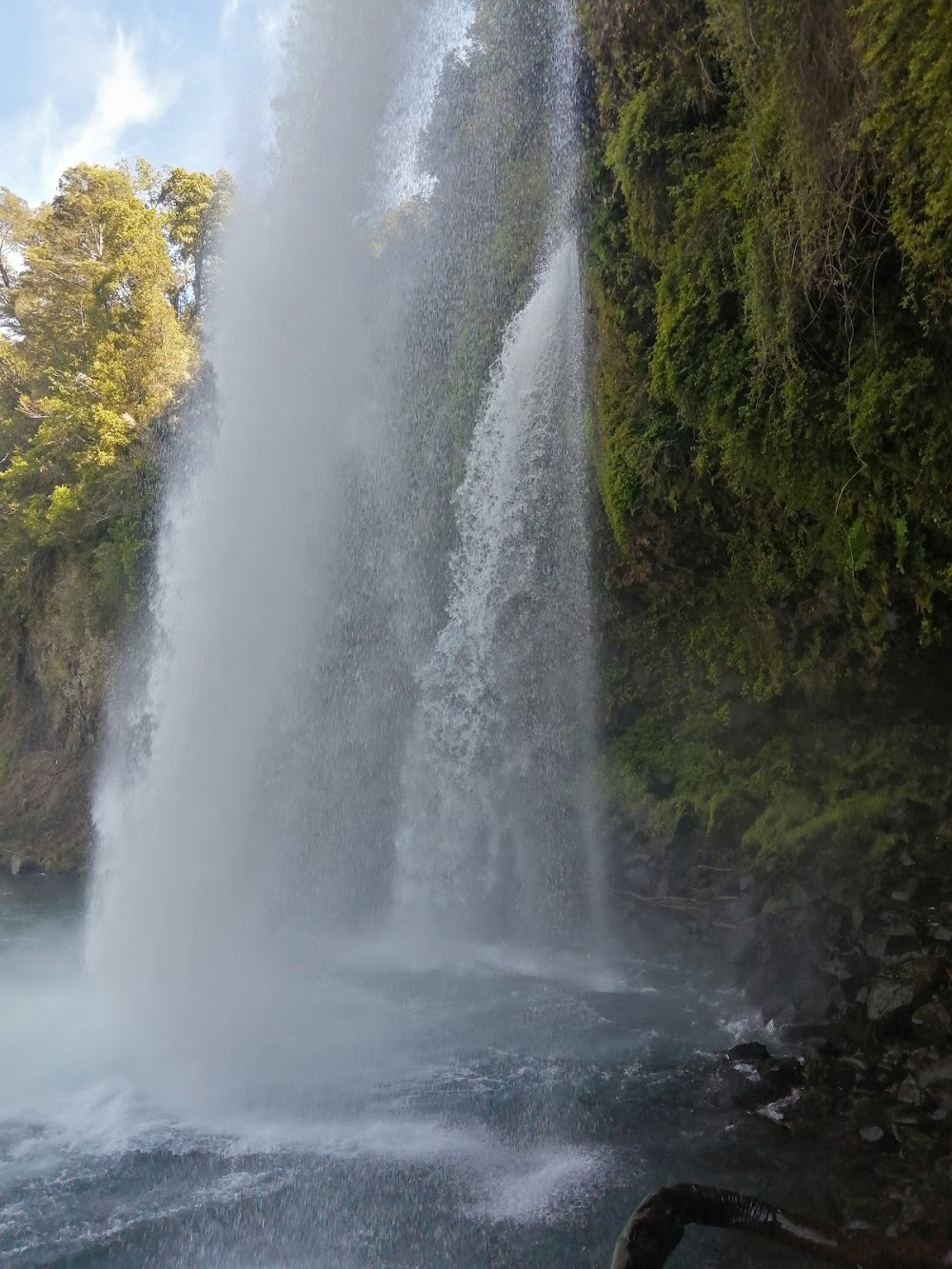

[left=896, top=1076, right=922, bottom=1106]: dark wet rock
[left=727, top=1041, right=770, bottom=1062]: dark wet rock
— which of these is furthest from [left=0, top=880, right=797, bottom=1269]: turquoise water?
[left=896, top=1076, right=922, bottom=1106]: dark wet rock

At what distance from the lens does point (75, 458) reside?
2462cm

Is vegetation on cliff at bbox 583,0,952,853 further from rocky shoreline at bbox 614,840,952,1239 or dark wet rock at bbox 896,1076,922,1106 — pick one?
dark wet rock at bbox 896,1076,922,1106

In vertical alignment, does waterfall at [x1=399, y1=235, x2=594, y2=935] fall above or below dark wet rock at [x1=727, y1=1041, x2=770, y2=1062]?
above

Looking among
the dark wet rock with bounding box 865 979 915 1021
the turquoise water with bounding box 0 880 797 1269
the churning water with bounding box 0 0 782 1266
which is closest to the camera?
the turquoise water with bounding box 0 880 797 1269

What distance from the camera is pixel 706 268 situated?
844 centimetres

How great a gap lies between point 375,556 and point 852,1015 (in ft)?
32.8

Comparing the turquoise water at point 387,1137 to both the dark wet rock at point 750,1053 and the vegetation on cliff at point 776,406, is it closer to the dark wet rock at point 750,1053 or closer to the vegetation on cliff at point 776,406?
the dark wet rock at point 750,1053

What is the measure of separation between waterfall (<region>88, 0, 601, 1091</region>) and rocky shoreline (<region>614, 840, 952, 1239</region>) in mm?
2762

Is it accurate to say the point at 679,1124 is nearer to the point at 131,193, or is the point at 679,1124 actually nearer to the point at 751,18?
the point at 751,18

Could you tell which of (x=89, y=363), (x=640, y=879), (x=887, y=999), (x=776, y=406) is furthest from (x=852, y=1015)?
(x=89, y=363)

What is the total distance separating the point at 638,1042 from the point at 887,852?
315 cm

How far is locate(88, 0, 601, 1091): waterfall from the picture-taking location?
12.4 metres

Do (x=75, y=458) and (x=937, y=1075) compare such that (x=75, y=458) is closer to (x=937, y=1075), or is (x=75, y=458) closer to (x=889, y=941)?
(x=889, y=941)

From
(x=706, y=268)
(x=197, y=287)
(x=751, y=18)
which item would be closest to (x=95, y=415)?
(x=197, y=287)
